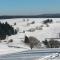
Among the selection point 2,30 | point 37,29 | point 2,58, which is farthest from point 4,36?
point 2,58

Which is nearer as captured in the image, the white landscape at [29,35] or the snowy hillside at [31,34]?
the white landscape at [29,35]

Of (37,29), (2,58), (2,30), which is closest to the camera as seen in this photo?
(2,58)

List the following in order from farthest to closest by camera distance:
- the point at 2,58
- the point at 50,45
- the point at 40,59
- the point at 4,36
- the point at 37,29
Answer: the point at 37,29 → the point at 4,36 → the point at 50,45 → the point at 2,58 → the point at 40,59

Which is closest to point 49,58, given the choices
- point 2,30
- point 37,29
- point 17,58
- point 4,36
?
point 17,58

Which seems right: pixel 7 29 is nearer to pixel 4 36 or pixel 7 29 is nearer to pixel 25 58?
pixel 4 36

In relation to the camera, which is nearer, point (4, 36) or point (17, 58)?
point (17, 58)

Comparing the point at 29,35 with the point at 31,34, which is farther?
the point at 31,34

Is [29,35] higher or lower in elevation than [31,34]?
lower

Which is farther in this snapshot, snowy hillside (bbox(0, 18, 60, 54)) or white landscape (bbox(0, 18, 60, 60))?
snowy hillside (bbox(0, 18, 60, 54))

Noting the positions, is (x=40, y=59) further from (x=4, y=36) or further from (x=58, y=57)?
(x=4, y=36)
